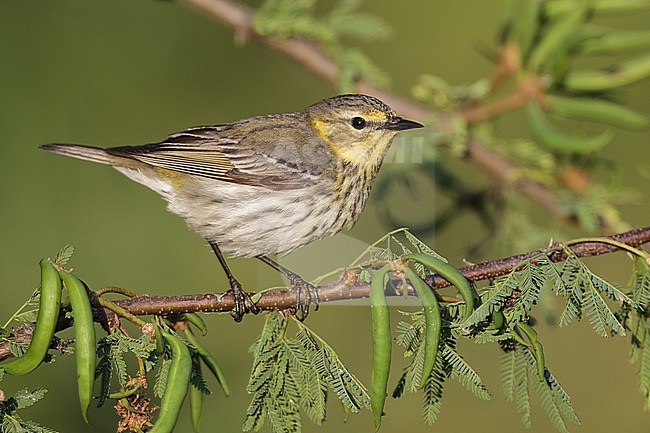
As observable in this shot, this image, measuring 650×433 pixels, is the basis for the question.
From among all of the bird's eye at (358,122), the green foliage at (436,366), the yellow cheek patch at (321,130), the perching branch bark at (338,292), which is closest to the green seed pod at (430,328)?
the green foliage at (436,366)

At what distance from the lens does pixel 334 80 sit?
171 inches

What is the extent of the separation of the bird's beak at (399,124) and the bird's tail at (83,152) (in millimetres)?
1356

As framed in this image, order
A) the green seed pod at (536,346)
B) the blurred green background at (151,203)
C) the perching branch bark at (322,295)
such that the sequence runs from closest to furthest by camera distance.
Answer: the green seed pod at (536,346)
the perching branch bark at (322,295)
the blurred green background at (151,203)

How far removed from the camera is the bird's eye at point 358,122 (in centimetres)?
416

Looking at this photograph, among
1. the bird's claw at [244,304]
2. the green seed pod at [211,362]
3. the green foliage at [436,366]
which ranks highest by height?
the bird's claw at [244,304]

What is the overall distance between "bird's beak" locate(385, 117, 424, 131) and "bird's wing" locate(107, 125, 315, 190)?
1.47ft

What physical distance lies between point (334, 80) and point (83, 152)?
1.28 meters

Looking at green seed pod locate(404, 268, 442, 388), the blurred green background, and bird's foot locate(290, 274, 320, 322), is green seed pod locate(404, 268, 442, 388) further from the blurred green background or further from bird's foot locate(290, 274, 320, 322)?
the blurred green background

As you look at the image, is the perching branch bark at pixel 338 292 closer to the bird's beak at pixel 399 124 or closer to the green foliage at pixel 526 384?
the green foliage at pixel 526 384

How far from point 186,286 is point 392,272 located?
313 centimetres

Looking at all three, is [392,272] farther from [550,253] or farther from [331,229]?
[331,229]

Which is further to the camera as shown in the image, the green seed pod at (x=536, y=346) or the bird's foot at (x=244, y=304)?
the bird's foot at (x=244, y=304)

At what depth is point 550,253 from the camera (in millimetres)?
2518

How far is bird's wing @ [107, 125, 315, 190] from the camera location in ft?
13.5
